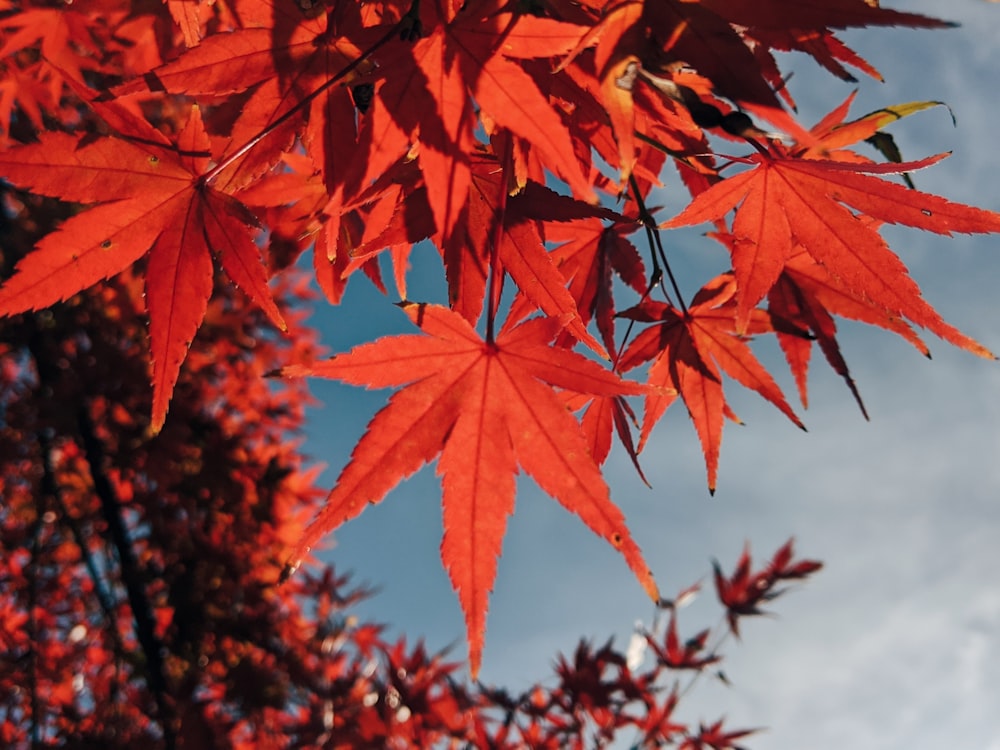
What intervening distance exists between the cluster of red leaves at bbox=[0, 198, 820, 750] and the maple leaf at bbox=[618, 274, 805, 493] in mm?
2082

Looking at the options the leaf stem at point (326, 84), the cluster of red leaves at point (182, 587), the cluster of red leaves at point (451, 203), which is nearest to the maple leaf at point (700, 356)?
the cluster of red leaves at point (451, 203)

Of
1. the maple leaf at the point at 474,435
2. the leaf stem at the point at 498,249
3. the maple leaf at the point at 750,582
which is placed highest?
the maple leaf at the point at 750,582

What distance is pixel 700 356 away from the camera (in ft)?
3.14

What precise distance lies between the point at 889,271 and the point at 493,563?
49 cm

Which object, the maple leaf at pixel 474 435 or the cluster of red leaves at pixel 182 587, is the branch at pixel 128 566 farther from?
the maple leaf at pixel 474 435

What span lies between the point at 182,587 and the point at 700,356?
337 cm

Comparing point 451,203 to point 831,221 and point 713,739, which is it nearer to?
point 831,221

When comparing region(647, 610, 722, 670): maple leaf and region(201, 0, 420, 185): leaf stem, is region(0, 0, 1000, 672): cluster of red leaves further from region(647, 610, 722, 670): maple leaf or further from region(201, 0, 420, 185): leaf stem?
region(647, 610, 722, 670): maple leaf

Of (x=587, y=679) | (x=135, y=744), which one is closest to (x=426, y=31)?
(x=587, y=679)

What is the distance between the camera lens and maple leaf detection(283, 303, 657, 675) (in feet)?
1.98

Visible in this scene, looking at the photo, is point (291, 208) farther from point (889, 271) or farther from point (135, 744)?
point (135, 744)

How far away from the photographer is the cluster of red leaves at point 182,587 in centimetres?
284

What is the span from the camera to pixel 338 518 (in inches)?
24.0

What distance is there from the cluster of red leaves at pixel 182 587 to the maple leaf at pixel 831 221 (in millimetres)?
2344
